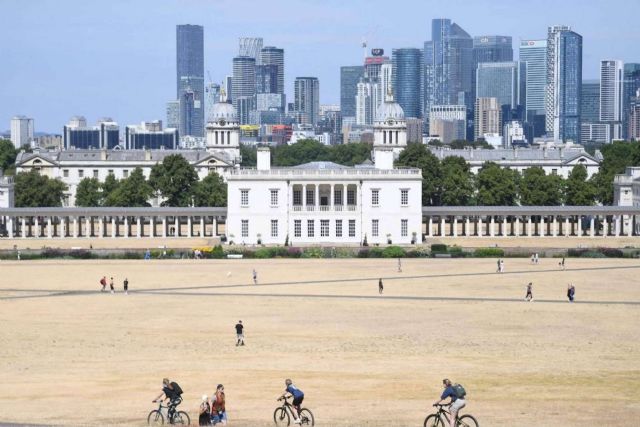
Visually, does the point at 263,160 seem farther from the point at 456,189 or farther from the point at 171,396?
the point at 171,396

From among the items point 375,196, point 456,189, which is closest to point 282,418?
point 375,196

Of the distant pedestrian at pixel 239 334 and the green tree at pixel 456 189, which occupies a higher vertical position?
the green tree at pixel 456 189

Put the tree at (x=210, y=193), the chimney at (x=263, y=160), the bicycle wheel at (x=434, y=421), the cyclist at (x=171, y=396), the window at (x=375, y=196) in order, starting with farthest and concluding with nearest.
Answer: the tree at (x=210, y=193)
the chimney at (x=263, y=160)
the window at (x=375, y=196)
the cyclist at (x=171, y=396)
the bicycle wheel at (x=434, y=421)

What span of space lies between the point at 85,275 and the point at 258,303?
17.1 metres

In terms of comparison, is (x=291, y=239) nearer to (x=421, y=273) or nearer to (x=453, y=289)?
(x=421, y=273)

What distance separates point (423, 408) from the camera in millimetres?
39625

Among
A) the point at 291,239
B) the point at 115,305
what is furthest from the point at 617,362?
the point at 291,239

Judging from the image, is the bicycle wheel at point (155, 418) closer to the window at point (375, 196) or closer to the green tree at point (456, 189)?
the window at point (375, 196)

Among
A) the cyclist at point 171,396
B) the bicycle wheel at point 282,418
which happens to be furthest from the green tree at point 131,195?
the bicycle wheel at point 282,418

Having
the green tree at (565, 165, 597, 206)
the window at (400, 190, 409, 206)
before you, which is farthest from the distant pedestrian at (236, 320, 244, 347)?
the green tree at (565, 165, 597, 206)

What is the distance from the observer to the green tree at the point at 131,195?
118812mm

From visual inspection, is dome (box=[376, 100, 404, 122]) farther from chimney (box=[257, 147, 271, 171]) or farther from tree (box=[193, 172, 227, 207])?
chimney (box=[257, 147, 271, 171])

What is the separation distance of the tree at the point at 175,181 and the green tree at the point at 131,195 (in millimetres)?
1103

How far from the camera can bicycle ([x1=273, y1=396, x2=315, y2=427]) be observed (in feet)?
121
